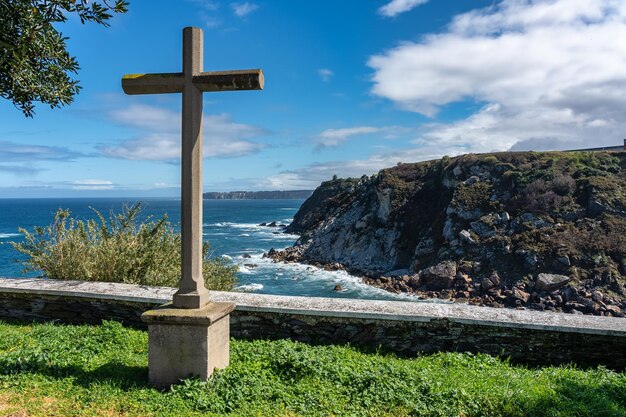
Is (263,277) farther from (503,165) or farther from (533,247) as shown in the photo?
(503,165)

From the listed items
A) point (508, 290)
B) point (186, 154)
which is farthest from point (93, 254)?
point (508, 290)

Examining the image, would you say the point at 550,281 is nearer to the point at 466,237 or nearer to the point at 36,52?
the point at 466,237

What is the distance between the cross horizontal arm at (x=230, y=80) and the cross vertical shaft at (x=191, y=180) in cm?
9

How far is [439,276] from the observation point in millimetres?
26797

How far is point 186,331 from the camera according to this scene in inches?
152

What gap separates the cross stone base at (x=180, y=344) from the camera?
3.83 metres

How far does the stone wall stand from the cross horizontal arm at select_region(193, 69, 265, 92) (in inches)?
104

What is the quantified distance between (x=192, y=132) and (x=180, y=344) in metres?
2.03

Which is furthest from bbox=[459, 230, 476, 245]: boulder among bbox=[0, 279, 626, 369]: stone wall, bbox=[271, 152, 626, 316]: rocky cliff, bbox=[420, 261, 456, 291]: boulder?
bbox=[0, 279, 626, 369]: stone wall

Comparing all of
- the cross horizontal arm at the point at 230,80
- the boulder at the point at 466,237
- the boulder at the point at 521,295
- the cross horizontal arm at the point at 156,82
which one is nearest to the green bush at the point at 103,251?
the cross horizontal arm at the point at 156,82

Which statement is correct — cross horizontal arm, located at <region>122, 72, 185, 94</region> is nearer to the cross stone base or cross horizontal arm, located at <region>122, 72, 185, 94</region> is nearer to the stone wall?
the cross stone base

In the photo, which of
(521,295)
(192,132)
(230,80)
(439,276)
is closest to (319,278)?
(439,276)

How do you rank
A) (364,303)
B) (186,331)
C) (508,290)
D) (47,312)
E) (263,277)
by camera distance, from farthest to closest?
(263,277) → (508,290) → (47,312) → (364,303) → (186,331)

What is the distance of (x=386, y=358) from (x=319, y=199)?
5840 cm
